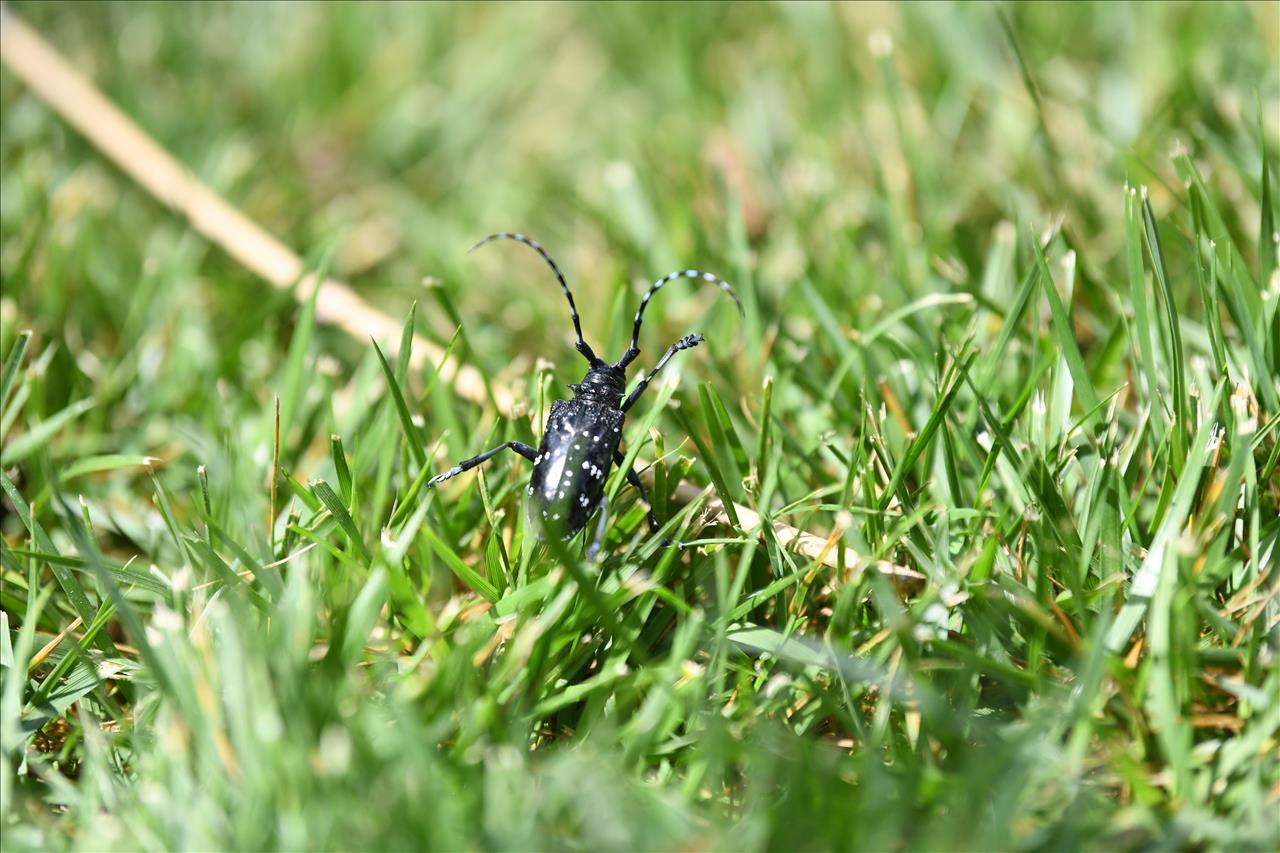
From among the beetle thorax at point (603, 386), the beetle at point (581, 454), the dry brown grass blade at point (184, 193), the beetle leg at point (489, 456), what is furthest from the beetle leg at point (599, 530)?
the dry brown grass blade at point (184, 193)

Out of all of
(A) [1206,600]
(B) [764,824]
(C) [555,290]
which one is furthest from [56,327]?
(A) [1206,600]

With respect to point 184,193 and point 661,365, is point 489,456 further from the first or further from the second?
point 184,193

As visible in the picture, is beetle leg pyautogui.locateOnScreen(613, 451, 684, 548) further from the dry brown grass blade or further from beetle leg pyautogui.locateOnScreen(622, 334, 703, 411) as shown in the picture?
the dry brown grass blade

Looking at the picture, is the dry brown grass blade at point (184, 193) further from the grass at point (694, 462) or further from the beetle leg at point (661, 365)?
the beetle leg at point (661, 365)

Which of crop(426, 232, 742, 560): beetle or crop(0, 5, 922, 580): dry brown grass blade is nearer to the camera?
crop(426, 232, 742, 560): beetle

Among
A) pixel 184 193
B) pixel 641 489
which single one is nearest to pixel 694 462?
pixel 641 489

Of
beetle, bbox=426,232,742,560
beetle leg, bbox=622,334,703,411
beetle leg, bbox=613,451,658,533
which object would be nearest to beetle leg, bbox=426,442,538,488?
beetle, bbox=426,232,742,560

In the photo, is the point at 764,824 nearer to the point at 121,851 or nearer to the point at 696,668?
the point at 696,668
